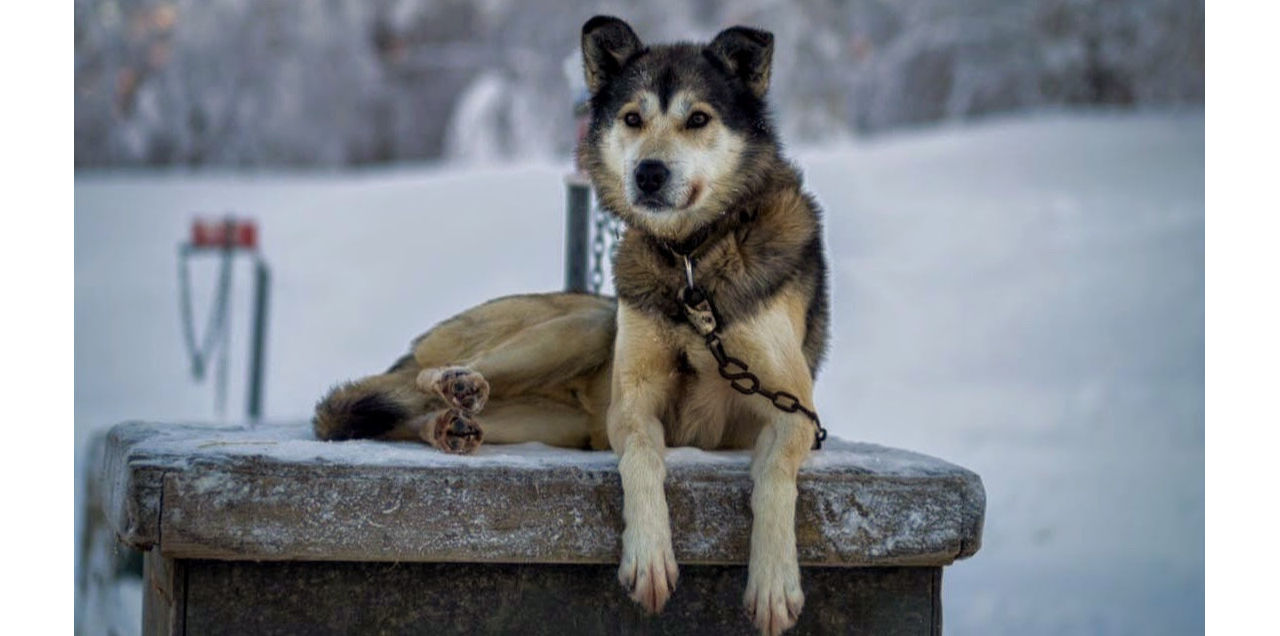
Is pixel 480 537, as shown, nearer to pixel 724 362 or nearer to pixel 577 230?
pixel 724 362

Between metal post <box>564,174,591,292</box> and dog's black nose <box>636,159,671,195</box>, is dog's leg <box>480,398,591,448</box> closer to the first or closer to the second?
dog's black nose <box>636,159,671,195</box>

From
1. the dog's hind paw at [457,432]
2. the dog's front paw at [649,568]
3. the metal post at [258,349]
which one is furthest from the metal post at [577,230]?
the metal post at [258,349]

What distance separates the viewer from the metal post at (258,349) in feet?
20.9

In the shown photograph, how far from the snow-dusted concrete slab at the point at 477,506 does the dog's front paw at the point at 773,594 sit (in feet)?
0.40

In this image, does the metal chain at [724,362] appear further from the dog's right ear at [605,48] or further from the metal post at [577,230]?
the metal post at [577,230]

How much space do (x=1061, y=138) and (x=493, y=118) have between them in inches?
156

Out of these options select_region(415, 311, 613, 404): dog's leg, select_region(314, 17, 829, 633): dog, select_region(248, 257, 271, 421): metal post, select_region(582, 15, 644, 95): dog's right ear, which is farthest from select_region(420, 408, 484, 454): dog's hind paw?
select_region(248, 257, 271, 421): metal post

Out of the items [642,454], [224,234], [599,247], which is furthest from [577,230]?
[224,234]

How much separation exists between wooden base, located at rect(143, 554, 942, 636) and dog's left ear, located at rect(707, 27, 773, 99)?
0.92 meters

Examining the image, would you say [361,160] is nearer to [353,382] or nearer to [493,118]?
[493,118]

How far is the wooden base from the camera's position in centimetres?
208

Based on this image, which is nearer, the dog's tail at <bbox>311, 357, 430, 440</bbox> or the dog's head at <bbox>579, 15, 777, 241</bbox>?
the dog's head at <bbox>579, 15, 777, 241</bbox>

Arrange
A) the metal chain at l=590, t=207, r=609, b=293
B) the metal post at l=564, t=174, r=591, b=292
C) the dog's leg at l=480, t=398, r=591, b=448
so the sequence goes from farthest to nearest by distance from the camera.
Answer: the metal post at l=564, t=174, r=591, b=292
the metal chain at l=590, t=207, r=609, b=293
the dog's leg at l=480, t=398, r=591, b=448

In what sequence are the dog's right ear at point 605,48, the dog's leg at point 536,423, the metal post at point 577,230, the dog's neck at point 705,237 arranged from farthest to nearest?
the metal post at point 577,230, the dog's leg at point 536,423, the dog's right ear at point 605,48, the dog's neck at point 705,237
